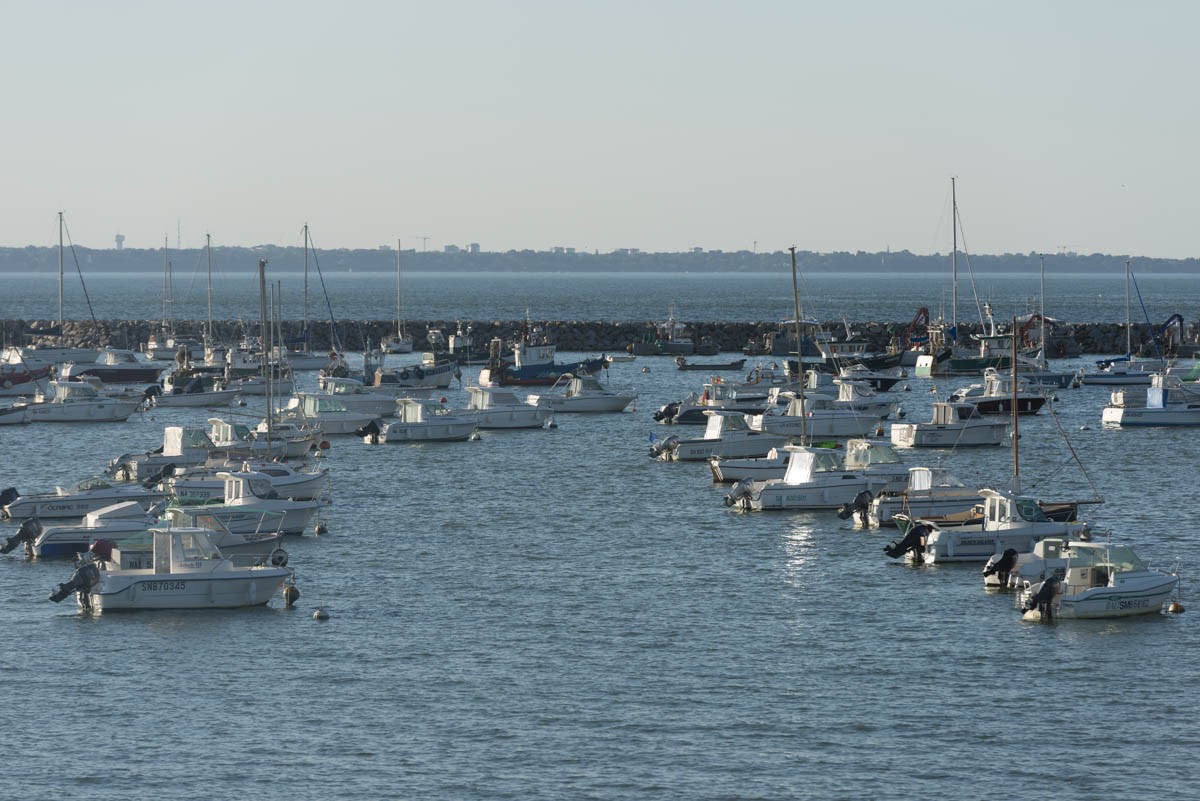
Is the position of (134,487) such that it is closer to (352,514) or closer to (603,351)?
(352,514)

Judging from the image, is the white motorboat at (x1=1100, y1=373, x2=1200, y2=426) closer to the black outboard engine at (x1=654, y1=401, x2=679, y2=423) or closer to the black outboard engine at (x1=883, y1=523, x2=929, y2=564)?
the black outboard engine at (x1=654, y1=401, x2=679, y2=423)

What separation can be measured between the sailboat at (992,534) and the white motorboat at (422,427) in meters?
41.7

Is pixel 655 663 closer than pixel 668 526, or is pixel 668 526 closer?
pixel 655 663

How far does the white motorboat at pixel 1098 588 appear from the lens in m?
48.7

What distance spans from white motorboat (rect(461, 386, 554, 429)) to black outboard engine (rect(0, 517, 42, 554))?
42933mm

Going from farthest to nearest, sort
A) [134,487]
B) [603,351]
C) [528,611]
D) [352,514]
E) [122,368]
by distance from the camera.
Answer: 1. [603,351]
2. [122,368]
3. [352,514]
4. [134,487]
5. [528,611]

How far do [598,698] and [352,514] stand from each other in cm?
2969

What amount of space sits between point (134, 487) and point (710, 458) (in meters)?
28.0

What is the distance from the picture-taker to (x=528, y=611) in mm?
52000

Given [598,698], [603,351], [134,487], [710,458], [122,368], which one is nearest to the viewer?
[598,698]

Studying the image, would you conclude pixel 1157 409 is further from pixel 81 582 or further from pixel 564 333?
pixel 564 333

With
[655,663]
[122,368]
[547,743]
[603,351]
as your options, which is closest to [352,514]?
[655,663]

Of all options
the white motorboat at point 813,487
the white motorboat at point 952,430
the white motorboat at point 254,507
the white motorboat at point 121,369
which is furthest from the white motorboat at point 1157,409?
the white motorboat at point 121,369

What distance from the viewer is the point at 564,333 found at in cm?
18438
